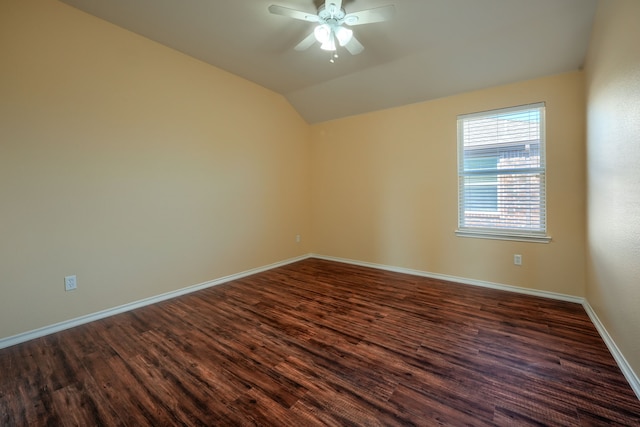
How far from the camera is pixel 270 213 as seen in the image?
4.25m

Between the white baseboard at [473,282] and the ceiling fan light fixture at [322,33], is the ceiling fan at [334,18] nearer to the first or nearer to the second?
Answer: the ceiling fan light fixture at [322,33]

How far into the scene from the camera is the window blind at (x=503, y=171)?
2988 millimetres

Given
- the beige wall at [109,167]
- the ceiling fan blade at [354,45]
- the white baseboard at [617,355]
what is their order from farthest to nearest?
1. the ceiling fan blade at [354,45]
2. the beige wall at [109,167]
3. the white baseboard at [617,355]

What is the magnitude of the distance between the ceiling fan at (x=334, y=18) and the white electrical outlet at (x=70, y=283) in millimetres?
2854

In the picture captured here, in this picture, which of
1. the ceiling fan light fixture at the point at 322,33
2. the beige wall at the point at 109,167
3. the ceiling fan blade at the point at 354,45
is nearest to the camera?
the beige wall at the point at 109,167

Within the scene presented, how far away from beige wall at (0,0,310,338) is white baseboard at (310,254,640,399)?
2.00 metres

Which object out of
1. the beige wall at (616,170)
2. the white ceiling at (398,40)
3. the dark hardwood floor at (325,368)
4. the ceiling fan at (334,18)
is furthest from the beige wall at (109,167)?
the beige wall at (616,170)

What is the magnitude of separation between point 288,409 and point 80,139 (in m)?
2.83

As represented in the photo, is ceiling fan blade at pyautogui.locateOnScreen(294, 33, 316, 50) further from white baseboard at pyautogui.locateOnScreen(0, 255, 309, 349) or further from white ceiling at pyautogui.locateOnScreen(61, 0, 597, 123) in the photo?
white baseboard at pyautogui.locateOnScreen(0, 255, 309, 349)

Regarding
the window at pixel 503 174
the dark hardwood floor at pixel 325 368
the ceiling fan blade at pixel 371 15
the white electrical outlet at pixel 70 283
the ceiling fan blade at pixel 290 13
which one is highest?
the ceiling fan blade at pixel 290 13

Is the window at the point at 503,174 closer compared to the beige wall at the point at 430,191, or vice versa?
the beige wall at the point at 430,191

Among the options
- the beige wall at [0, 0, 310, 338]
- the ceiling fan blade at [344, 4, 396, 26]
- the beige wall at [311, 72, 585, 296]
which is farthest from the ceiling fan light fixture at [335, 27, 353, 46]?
the beige wall at [0, 0, 310, 338]

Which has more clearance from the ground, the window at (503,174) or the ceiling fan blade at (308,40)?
the ceiling fan blade at (308,40)

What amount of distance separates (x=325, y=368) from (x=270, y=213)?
2.81 meters
